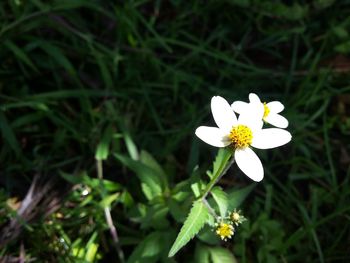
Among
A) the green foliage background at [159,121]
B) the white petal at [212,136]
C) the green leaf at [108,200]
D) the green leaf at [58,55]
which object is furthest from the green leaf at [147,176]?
the green leaf at [58,55]

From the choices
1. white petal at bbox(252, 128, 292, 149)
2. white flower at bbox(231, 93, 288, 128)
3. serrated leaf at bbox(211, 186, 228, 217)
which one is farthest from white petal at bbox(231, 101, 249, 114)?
serrated leaf at bbox(211, 186, 228, 217)

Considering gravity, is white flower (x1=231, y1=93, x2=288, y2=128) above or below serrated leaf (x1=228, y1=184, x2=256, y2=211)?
above

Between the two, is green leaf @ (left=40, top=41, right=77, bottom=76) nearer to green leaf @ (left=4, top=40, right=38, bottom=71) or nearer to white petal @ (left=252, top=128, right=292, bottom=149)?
green leaf @ (left=4, top=40, right=38, bottom=71)

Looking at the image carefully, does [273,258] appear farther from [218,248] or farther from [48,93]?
[48,93]

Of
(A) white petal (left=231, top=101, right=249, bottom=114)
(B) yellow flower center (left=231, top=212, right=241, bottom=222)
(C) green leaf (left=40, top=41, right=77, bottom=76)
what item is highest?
(C) green leaf (left=40, top=41, right=77, bottom=76)

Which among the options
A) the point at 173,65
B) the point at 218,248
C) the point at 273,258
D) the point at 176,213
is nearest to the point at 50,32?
the point at 173,65

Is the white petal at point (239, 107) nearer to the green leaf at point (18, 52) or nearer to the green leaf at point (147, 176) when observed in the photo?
the green leaf at point (147, 176)

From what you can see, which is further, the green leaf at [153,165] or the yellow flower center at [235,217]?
the green leaf at [153,165]

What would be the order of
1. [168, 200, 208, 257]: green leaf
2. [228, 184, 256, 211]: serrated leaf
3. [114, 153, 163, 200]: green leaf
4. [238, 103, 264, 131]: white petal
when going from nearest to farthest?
1. [168, 200, 208, 257]: green leaf
2. [238, 103, 264, 131]: white petal
3. [228, 184, 256, 211]: serrated leaf
4. [114, 153, 163, 200]: green leaf
